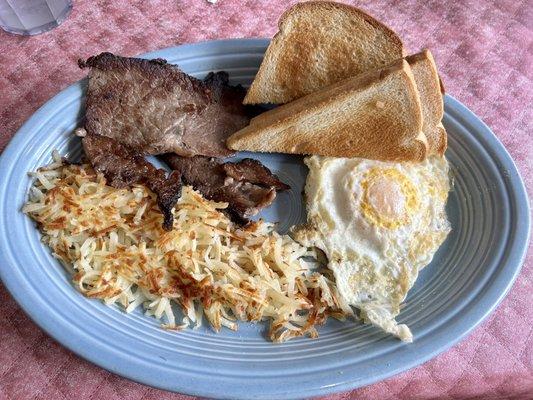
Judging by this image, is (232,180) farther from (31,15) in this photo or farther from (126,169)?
(31,15)

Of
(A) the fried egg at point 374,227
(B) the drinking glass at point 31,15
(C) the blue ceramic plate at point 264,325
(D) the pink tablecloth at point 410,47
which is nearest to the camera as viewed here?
(C) the blue ceramic plate at point 264,325

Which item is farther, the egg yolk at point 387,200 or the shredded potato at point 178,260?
the egg yolk at point 387,200

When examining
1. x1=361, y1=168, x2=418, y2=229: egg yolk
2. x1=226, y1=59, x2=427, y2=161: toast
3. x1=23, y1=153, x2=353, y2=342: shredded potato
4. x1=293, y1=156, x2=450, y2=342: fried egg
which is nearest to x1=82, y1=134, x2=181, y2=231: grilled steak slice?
x1=23, y1=153, x2=353, y2=342: shredded potato

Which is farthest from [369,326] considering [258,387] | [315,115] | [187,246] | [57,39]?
[57,39]

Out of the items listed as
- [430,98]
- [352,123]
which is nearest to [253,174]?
[352,123]

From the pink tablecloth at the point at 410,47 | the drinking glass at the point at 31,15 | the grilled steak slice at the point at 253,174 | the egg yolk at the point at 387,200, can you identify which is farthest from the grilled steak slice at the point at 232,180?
the drinking glass at the point at 31,15

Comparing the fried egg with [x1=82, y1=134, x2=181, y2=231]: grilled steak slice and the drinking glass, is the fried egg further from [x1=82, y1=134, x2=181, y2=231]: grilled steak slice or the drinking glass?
the drinking glass

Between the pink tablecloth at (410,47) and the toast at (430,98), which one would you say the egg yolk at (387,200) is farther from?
the pink tablecloth at (410,47)
